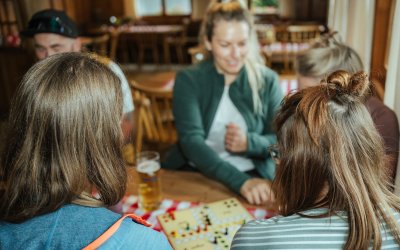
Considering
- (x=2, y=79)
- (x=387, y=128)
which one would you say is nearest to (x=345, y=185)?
(x=387, y=128)

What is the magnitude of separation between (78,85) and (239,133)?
98 cm

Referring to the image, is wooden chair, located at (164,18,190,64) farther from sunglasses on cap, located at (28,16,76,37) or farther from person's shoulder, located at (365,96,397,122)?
person's shoulder, located at (365,96,397,122)

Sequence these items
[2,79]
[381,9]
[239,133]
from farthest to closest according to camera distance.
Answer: [2,79]
[381,9]
[239,133]

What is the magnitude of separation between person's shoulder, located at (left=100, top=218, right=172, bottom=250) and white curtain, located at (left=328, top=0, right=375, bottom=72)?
1.51m

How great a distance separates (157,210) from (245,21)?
38.8 inches

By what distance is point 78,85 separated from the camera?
2.41 ft

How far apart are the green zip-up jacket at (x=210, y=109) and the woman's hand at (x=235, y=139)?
0.10 feet

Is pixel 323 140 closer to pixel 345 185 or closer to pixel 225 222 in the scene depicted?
pixel 345 185

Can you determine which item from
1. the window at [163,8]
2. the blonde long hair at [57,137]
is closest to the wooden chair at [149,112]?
the blonde long hair at [57,137]

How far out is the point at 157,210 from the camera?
1.29m

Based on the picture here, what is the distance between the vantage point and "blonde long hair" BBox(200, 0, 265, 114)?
1.74m

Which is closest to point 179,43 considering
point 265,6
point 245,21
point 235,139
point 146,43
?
point 146,43

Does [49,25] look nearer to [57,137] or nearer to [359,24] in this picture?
[57,137]

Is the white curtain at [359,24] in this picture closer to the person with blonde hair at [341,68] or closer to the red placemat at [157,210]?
the person with blonde hair at [341,68]
